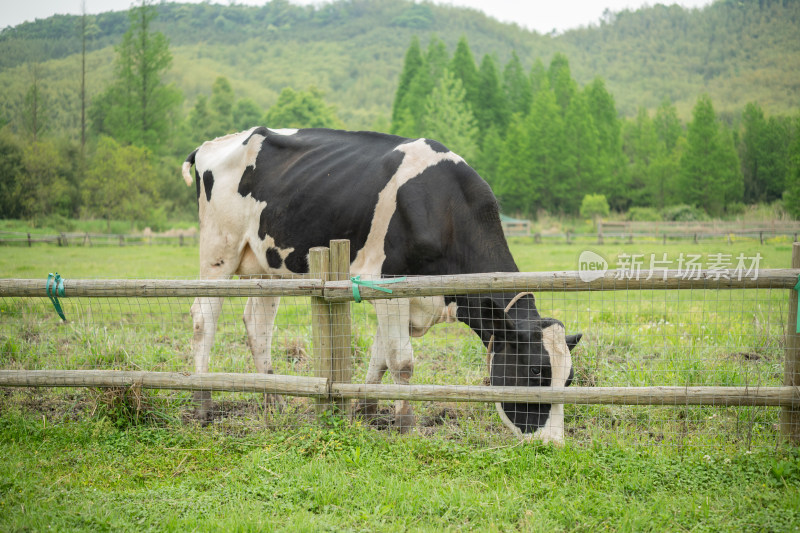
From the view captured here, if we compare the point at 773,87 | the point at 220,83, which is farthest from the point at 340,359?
the point at 773,87

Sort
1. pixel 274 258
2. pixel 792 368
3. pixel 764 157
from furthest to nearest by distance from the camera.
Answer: pixel 764 157 < pixel 274 258 < pixel 792 368

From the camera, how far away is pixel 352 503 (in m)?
3.68

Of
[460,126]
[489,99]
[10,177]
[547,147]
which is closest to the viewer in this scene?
[10,177]

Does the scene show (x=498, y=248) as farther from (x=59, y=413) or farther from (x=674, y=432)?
(x=59, y=413)

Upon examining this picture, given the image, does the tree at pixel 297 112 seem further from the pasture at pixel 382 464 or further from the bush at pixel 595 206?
the pasture at pixel 382 464

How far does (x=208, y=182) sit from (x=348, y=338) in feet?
8.33

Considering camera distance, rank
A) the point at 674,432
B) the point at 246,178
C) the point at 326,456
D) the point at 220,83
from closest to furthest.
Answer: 1. the point at 326,456
2. the point at 674,432
3. the point at 246,178
4. the point at 220,83

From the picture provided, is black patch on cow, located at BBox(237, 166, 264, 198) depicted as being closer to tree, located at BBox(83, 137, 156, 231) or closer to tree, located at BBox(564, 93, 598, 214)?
tree, located at BBox(83, 137, 156, 231)

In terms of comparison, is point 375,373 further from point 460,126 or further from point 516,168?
point 516,168

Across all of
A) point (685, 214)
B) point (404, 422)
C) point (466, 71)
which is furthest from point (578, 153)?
point (404, 422)

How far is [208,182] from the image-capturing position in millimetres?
6219

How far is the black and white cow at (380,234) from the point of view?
4.91 metres

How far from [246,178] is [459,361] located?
3.16m

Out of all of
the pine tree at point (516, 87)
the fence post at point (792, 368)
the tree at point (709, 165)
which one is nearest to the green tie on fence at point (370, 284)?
the fence post at point (792, 368)
